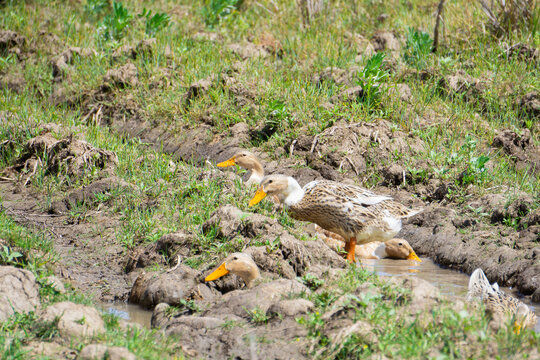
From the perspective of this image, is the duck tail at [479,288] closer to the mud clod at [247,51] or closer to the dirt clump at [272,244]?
the dirt clump at [272,244]

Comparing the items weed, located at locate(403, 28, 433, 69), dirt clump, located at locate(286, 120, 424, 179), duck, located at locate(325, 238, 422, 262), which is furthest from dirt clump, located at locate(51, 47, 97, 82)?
duck, located at locate(325, 238, 422, 262)

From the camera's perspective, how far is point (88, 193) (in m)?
8.45

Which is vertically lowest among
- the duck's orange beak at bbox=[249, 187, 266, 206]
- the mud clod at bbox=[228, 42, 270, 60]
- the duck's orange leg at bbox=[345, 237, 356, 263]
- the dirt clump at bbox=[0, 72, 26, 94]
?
the dirt clump at bbox=[0, 72, 26, 94]

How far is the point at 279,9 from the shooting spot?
47.8 ft

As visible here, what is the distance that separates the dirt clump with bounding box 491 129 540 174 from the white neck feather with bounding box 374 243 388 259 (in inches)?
97.4

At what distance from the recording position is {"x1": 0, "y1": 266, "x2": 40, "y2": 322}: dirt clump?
5234 millimetres

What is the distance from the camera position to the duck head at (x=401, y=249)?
25.6 feet

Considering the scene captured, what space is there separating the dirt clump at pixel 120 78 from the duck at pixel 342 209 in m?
4.86

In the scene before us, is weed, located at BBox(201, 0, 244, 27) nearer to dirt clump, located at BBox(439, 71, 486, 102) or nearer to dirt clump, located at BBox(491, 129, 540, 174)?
dirt clump, located at BBox(439, 71, 486, 102)

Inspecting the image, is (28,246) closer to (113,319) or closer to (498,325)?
(113,319)

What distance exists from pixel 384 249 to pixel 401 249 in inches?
15.7

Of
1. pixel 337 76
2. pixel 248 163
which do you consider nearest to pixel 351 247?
pixel 248 163

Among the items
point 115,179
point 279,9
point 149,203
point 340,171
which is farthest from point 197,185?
point 279,9

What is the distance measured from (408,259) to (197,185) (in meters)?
2.53
